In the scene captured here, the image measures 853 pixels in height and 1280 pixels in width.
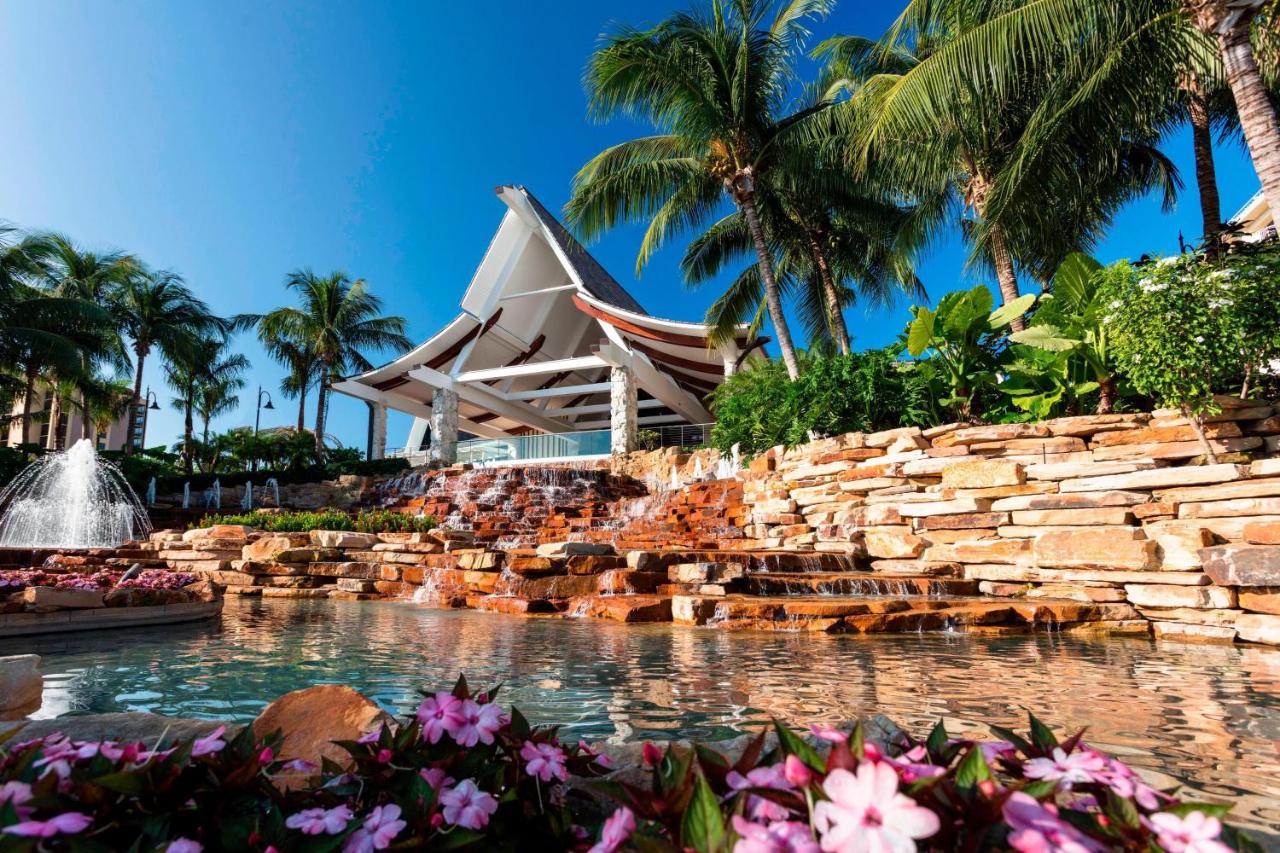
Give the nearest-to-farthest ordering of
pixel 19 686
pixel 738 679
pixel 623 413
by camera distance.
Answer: pixel 19 686 → pixel 738 679 → pixel 623 413

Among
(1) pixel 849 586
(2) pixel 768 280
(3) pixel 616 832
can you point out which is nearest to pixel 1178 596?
(1) pixel 849 586

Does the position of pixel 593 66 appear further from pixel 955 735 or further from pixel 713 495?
pixel 955 735

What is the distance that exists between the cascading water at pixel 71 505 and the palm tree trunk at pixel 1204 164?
23.2 m

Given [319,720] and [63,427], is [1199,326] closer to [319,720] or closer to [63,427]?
[319,720]

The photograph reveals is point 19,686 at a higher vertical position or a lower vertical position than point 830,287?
lower

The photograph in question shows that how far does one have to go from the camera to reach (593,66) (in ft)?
46.5

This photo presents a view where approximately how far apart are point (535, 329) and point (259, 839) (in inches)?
1026

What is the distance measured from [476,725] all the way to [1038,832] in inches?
37.5

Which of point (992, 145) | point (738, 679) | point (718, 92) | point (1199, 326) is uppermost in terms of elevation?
point (718, 92)

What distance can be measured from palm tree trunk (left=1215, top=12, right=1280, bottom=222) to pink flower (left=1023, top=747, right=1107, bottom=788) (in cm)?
888

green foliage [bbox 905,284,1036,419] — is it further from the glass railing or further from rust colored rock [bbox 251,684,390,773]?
the glass railing

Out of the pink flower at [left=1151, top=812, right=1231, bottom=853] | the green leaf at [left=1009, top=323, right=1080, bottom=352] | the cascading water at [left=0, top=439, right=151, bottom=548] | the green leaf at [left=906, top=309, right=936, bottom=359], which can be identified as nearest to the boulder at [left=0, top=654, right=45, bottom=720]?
the pink flower at [left=1151, top=812, right=1231, bottom=853]

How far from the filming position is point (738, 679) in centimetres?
391

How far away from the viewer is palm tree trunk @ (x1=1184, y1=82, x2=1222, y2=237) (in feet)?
37.0
